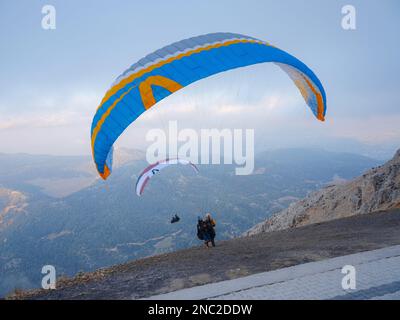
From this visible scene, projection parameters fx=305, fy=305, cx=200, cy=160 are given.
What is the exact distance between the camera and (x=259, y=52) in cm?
1080

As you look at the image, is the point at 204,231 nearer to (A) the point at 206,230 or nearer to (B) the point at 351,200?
(A) the point at 206,230

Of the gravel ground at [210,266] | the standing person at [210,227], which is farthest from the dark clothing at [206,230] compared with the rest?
the gravel ground at [210,266]

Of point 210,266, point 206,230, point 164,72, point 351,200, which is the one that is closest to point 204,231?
point 206,230

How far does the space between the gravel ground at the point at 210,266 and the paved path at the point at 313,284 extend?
25.4 inches

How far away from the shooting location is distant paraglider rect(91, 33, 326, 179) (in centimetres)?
994

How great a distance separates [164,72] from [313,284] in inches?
293

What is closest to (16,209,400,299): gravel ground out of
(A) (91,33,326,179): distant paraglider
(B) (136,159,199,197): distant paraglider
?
(A) (91,33,326,179): distant paraglider

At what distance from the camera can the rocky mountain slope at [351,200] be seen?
23.7 metres

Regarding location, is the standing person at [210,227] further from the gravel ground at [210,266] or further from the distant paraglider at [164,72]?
the distant paraglider at [164,72]

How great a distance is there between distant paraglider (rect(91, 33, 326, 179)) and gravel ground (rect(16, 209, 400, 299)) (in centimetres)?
388

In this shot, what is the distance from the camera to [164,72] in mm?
9906
